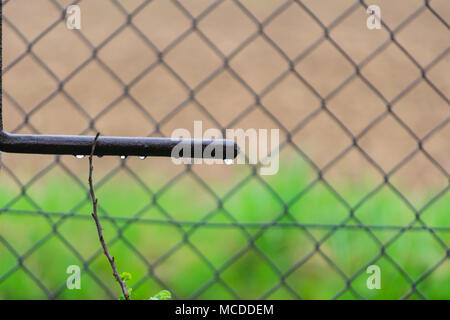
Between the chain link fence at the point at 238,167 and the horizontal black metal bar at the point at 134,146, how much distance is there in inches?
24.8

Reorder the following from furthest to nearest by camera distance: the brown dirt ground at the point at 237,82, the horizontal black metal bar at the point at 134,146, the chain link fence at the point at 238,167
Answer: the brown dirt ground at the point at 237,82
the chain link fence at the point at 238,167
the horizontal black metal bar at the point at 134,146

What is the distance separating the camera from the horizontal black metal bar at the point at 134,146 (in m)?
0.36

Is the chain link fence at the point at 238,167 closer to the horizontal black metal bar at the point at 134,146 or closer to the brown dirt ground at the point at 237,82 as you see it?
the brown dirt ground at the point at 237,82

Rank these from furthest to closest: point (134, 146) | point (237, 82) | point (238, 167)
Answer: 1. point (237, 82)
2. point (238, 167)
3. point (134, 146)

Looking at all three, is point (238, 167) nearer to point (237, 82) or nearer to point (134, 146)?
point (237, 82)

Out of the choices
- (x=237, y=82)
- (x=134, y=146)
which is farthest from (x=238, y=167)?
(x=134, y=146)

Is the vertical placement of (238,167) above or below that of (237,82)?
below

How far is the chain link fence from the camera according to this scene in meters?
1.12

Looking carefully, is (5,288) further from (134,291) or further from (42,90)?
→ (42,90)

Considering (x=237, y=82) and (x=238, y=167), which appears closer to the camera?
(x=238, y=167)

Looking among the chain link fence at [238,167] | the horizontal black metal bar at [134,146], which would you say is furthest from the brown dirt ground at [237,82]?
the horizontal black metal bar at [134,146]

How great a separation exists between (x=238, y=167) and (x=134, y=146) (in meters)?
1.37

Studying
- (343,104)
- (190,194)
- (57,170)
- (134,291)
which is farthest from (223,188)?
(343,104)

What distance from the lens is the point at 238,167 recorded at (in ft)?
5.67
